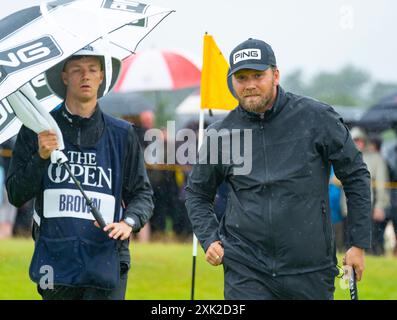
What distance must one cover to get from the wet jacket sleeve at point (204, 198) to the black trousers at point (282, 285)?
0.34 m

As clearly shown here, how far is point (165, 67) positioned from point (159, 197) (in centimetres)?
260

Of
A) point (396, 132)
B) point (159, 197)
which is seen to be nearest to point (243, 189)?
point (159, 197)

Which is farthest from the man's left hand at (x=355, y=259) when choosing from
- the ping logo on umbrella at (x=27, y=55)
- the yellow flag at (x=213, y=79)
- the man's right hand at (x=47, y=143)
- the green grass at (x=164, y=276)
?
the green grass at (x=164, y=276)

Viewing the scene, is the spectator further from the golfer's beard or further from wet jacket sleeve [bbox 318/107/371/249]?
the golfer's beard

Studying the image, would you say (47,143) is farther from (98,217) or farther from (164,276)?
(164,276)

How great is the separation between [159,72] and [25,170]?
12605 mm

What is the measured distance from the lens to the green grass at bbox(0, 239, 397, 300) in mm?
12062

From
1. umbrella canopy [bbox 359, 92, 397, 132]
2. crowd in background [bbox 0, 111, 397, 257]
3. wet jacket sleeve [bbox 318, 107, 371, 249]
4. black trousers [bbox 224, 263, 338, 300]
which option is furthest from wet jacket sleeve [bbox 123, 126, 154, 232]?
umbrella canopy [bbox 359, 92, 397, 132]

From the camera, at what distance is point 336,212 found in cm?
1620

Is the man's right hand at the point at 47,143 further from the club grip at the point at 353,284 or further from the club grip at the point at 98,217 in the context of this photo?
the club grip at the point at 353,284

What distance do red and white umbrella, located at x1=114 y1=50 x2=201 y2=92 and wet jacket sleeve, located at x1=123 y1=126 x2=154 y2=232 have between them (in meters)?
11.5

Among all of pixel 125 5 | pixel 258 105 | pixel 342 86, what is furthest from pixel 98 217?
pixel 342 86

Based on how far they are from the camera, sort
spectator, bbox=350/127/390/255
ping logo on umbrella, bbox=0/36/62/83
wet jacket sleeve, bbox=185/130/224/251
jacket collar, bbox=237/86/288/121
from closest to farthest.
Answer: ping logo on umbrella, bbox=0/36/62/83, jacket collar, bbox=237/86/288/121, wet jacket sleeve, bbox=185/130/224/251, spectator, bbox=350/127/390/255

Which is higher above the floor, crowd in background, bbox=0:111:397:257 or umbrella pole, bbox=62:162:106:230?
crowd in background, bbox=0:111:397:257
